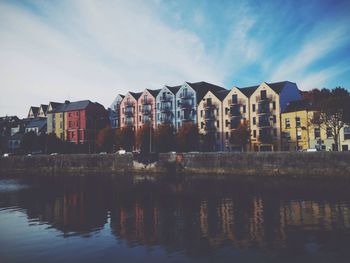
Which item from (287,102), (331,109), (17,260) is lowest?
(17,260)

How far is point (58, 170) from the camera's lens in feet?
309

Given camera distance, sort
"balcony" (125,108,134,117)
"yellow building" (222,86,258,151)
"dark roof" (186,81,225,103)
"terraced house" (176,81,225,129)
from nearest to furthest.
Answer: "yellow building" (222,86,258,151) < "terraced house" (176,81,225,129) < "dark roof" (186,81,225,103) < "balcony" (125,108,134,117)

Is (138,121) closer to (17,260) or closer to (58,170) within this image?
(58,170)

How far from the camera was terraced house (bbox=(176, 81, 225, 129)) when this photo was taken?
100m

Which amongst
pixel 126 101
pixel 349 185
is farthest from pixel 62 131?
pixel 349 185

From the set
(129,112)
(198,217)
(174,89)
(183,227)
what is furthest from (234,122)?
(183,227)

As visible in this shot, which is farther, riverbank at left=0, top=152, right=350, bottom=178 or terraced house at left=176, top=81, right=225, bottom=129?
terraced house at left=176, top=81, right=225, bottom=129

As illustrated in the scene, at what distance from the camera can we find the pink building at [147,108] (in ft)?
352

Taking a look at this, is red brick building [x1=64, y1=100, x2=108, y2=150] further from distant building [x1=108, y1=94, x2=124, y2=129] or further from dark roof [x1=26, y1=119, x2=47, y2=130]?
dark roof [x1=26, y1=119, x2=47, y2=130]

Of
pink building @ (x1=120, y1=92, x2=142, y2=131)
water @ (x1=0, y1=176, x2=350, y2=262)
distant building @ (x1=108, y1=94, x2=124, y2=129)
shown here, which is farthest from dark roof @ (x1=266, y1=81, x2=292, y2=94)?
distant building @ (x1=108, y1=94, x2=124, y2=129)

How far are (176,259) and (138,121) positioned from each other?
9366 cm

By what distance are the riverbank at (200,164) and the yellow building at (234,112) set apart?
2245cm

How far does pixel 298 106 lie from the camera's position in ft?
274

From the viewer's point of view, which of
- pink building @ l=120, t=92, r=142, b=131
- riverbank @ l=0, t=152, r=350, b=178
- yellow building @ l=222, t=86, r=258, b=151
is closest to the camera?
riverbank @ l=0, t=152, r=350, b=178
